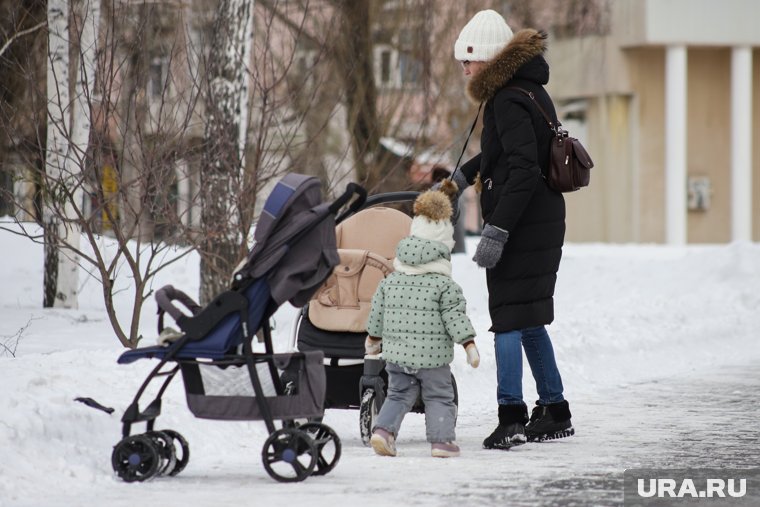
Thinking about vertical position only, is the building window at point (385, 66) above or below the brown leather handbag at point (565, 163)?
above

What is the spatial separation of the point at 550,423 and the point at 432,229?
1315 millimetres

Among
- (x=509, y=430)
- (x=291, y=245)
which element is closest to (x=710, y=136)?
(x=509, y=430)

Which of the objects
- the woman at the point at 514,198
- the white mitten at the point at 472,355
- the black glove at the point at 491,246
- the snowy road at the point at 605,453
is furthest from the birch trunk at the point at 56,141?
the white mitten at the point at 472,355

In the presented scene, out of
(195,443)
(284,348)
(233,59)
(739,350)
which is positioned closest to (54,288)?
(233,59)

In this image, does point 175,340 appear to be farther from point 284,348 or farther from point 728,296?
point 728,296

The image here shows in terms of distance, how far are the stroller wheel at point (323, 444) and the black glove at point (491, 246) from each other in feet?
4.02

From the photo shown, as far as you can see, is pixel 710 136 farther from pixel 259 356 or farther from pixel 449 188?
pixel 259 356

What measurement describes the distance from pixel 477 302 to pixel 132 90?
885 cm

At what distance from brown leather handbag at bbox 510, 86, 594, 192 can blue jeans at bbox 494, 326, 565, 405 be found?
2.61 feet

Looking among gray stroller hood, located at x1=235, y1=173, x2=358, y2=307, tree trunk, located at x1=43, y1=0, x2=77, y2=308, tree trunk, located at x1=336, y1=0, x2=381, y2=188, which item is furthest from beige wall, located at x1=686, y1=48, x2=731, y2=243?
gray stroller hood, located at x1=235, y1=173, x2=358, y2=307

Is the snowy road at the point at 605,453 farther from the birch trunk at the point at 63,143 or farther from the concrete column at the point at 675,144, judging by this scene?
the concrete column at the point at 675,144

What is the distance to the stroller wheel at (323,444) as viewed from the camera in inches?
268

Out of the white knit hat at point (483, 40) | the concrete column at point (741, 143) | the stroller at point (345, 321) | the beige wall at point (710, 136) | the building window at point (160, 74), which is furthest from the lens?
the beige wall at point (710, 136)

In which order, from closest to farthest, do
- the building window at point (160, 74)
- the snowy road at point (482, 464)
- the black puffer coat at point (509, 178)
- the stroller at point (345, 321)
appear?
the snowy road at point (482, 464) → the black puffer coat at point (509, 178) → the stroller at point (345, 321) → the building window at point (160, 74)
